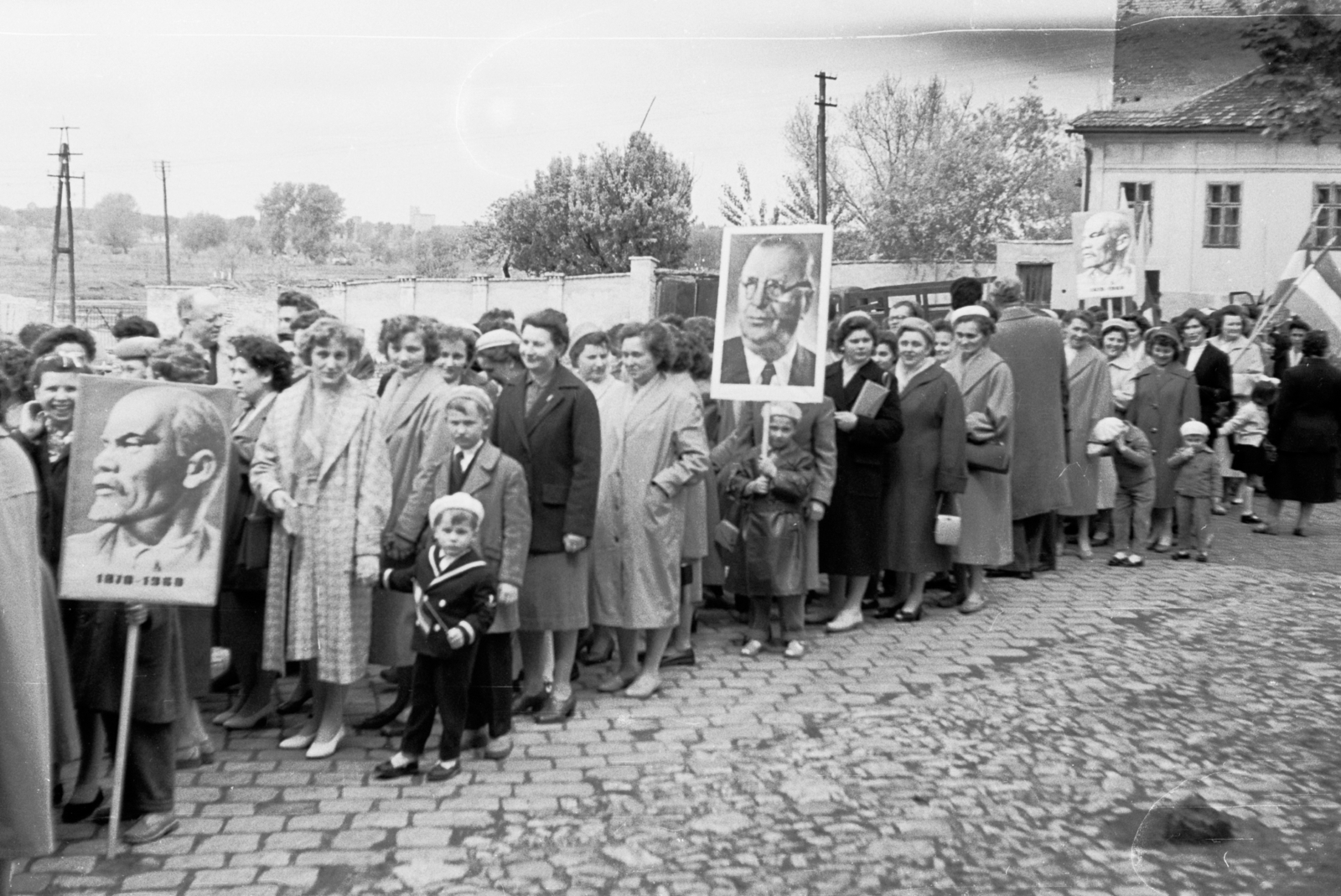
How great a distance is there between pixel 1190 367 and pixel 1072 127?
611 centimetres

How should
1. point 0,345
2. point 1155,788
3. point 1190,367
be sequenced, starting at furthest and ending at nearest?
point 1190,367 < point 0,345 < point 1155,788

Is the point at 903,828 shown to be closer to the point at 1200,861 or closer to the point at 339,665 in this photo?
the point at 1200,861

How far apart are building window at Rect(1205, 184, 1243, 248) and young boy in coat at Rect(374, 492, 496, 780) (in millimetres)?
12622

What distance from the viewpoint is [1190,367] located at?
1178cm

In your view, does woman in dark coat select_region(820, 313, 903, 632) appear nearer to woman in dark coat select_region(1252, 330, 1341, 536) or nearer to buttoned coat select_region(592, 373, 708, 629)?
buttoned coat select_region(592, 373, 708, 629)

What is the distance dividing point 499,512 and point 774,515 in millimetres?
2173

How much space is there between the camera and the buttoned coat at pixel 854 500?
818cm

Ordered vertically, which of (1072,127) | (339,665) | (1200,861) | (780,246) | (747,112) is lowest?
(1200,861)

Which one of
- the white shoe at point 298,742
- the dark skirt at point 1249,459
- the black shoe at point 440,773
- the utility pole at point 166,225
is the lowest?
the white shoe at point 298,742

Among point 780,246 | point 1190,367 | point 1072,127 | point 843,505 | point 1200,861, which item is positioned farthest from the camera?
point 1072,127

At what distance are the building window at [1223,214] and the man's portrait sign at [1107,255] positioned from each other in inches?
141

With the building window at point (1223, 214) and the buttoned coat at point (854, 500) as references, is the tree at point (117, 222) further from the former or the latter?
the building window at point (1223, 214)

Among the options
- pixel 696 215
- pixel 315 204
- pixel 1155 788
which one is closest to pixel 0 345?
pixel 315 204

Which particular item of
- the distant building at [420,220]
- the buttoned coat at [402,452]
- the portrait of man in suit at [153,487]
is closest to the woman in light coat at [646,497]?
the buttoned coat at [402,452]
